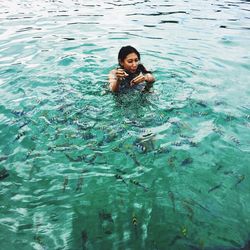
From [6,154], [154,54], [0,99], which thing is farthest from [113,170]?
[154,54]

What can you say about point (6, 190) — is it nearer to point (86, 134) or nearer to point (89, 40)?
point (86, 134)

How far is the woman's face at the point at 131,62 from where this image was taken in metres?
7.11

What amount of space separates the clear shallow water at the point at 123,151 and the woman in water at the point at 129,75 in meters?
0.31

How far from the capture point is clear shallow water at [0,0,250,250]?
13.0ft

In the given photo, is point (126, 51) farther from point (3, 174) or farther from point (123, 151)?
point (3, 174)

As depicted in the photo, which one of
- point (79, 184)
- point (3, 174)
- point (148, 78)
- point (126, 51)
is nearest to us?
point (79, 184)

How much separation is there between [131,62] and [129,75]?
45 centimetres

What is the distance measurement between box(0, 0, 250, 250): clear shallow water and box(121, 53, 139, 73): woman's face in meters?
0.61

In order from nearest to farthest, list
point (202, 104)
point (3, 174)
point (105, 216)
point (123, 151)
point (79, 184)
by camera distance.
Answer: point (105, 216) < point (79, 184) < point (3, 174) < point (123, 151) < point (202, 104)

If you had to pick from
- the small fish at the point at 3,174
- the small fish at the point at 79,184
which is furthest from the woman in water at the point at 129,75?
the small fish at the point at 3,174

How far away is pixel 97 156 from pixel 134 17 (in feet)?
39.3

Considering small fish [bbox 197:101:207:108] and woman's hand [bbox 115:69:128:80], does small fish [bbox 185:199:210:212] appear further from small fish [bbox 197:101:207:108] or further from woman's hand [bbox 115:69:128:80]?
woman's hand [bbox 115:69:128:80]

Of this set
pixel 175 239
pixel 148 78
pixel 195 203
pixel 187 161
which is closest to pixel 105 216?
pixel 175 239

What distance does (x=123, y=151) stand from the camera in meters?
5.30
